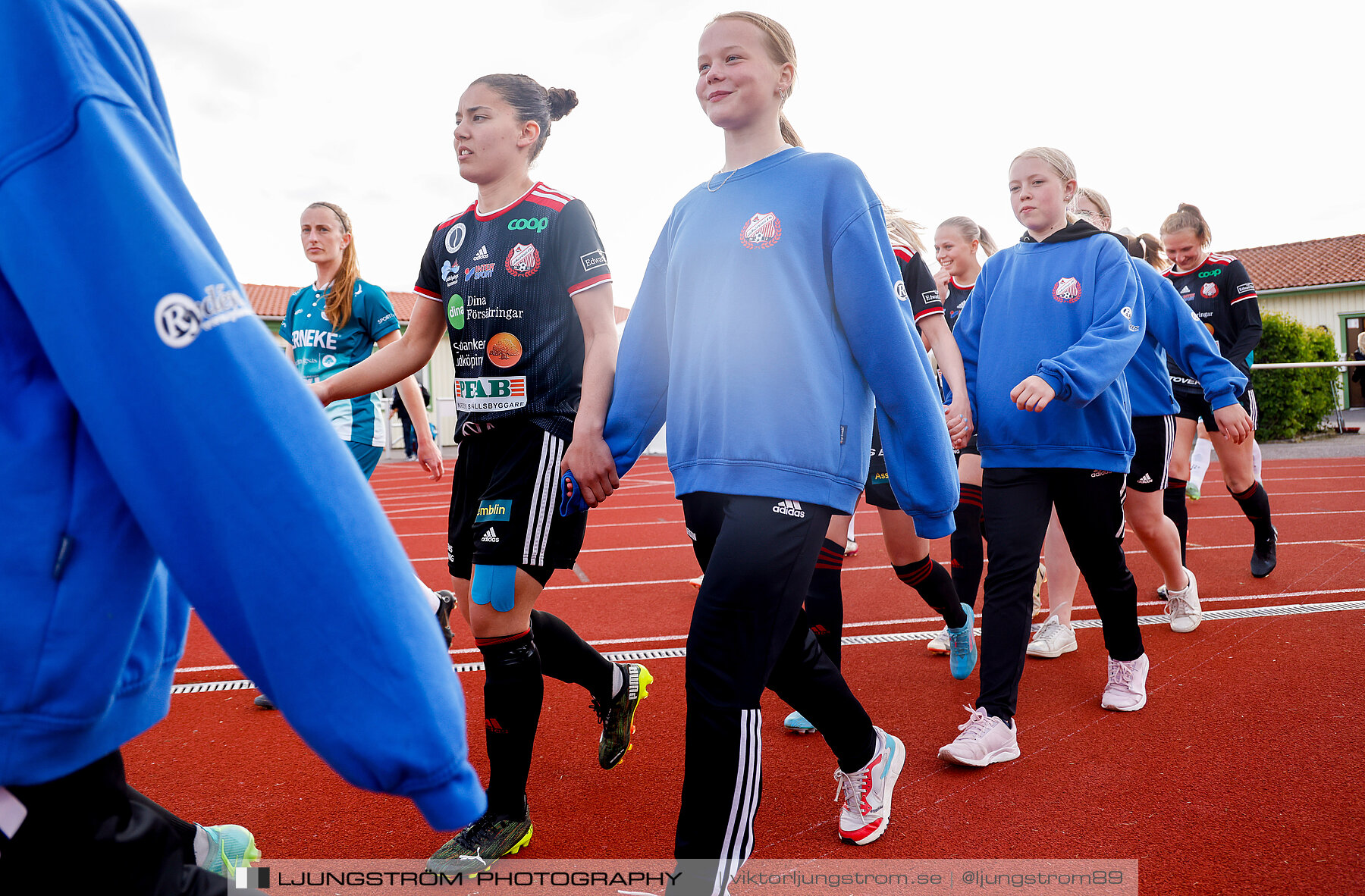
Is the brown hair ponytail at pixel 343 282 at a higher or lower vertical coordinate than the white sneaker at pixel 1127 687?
higher

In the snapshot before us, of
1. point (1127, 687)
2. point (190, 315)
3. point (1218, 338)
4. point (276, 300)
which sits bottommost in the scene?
point (276, 300)

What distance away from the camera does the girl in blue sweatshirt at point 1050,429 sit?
121 inches

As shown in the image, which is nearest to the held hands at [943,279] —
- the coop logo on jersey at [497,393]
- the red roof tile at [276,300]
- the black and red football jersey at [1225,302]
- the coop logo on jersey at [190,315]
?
the black and red football jersey at [1225,302]

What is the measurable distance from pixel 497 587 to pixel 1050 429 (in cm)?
203

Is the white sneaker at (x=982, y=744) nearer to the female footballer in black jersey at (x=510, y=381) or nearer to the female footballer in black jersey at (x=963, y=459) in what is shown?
the female footballer in black jersey at (x=963, y=459)

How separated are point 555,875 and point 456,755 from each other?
77.1 inches

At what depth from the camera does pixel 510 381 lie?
2658mm

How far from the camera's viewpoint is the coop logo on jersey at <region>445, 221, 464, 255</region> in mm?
2807

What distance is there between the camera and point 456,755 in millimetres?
696

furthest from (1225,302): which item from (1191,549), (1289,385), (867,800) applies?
(1289,385)

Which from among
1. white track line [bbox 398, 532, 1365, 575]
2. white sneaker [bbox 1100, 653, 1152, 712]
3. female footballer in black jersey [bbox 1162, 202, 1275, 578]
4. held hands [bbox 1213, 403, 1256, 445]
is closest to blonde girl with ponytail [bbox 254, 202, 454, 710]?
white track line [bbox 398, 532, 1365, 575]

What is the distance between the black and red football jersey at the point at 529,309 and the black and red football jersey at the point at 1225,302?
5.08 m

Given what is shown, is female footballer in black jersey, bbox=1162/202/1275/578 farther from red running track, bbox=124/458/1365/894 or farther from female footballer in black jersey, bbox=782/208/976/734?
female footballer in black jersey, bbox=782/208/976/734

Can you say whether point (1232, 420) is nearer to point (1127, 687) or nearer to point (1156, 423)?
point (1156, 423)
